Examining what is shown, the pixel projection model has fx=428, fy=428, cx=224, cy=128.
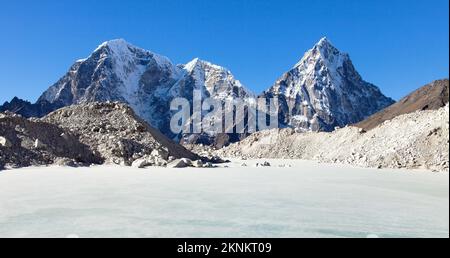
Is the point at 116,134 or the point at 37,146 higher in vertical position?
the point at 116,134

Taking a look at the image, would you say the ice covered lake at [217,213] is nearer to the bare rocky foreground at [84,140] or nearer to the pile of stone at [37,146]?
the pile of stone at [37,146]

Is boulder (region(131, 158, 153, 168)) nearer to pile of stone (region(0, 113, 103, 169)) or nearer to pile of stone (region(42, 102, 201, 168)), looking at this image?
pile of stone (region(42, 102, 201, 168))

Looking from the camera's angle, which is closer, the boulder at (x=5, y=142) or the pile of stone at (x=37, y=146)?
the pile of stone at (x=37, y=146)

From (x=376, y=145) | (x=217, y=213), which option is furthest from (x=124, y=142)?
(x=217, y=213)

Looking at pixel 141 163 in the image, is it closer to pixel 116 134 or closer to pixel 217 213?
pixel 116 134

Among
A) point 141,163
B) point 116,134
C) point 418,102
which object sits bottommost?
point 141,163

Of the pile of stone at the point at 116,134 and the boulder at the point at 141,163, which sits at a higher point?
the pile of stone at the point at 116,134

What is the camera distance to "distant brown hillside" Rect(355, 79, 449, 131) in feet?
275

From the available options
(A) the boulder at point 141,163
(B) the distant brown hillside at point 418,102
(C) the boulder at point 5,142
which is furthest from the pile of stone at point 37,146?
(B) the distant brown hillside at point 418,102

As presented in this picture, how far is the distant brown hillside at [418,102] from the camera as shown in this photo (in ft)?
275

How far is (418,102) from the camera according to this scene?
9075 cm

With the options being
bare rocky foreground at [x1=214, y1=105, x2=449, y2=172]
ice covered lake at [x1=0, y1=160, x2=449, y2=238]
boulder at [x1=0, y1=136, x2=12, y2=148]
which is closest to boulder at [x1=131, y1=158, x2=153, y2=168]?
boulder at [x1=0, y1=136, x2=12, y2=148]

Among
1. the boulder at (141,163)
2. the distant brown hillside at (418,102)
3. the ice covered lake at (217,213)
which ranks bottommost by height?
the ice covered lake at (217,213)
